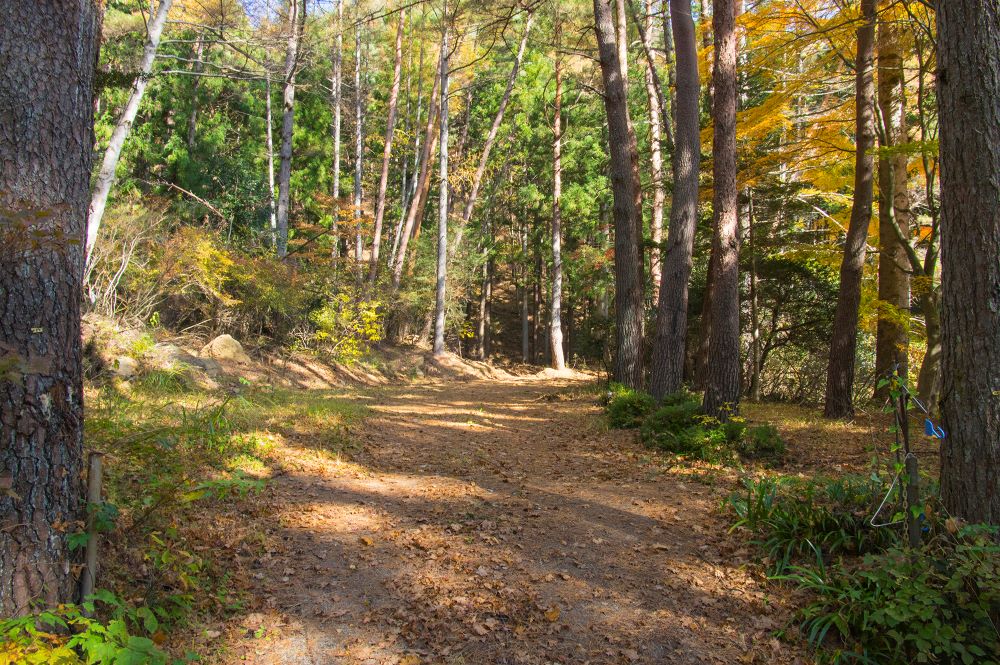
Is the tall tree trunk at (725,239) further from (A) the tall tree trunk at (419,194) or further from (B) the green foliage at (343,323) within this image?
(A) the tall tree trunk at (419,194)

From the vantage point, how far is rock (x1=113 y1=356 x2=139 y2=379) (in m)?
7.97

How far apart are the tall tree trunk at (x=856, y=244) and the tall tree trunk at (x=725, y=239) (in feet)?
8.13

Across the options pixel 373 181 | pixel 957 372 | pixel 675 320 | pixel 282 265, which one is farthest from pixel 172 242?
pixel 373 181

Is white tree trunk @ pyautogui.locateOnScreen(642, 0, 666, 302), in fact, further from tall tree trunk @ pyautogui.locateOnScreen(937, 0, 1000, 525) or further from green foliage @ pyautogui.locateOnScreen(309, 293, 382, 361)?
Answer: tall tree trunk @ pyautogui.locateOnScreen(937, 0, 1000, 525)

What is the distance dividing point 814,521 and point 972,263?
193 cm

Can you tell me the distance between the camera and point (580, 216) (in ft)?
85.3

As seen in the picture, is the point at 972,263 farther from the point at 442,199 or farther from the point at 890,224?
the point at 442,199

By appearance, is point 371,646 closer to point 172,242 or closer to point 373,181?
point 172,242

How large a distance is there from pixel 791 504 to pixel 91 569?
439 centimetres

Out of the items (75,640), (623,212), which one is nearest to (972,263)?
(75,640)

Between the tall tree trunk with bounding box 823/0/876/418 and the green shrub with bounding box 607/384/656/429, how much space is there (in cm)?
339

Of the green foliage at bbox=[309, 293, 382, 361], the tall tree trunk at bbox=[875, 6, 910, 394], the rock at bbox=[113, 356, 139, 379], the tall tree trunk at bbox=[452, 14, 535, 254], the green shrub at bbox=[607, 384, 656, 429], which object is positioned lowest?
the green shrub at bbox=[607, 384, 656, 429]

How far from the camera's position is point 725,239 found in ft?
26.9

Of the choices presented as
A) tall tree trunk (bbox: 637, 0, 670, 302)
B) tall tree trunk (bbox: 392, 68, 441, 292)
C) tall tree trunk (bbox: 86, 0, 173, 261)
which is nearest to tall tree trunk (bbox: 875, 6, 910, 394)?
tall tree trunk (bbox: 637, 0, 670, 302)
